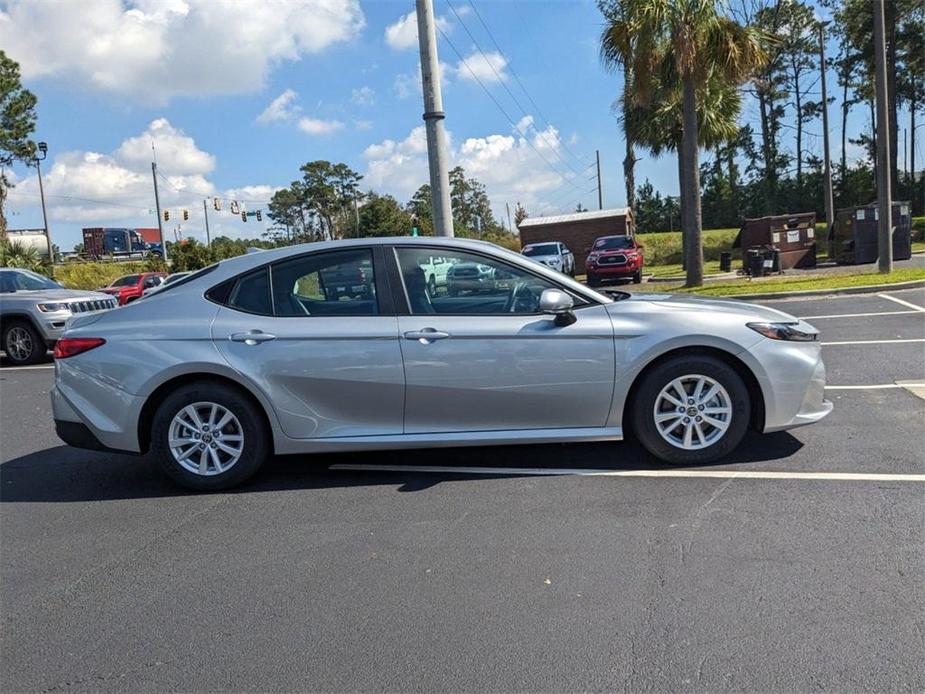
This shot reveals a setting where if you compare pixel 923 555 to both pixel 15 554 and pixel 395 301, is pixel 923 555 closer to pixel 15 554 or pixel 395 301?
pixel 395 301

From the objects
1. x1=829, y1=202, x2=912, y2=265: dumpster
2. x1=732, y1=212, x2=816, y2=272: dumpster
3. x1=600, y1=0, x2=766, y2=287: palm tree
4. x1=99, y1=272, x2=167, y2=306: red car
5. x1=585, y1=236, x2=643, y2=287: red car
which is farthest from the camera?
x1=99, y1=272, x2=167, y2=306: red car

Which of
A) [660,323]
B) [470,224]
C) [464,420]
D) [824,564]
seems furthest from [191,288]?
[470,224]

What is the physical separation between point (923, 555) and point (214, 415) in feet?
13.2

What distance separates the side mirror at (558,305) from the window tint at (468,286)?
0.16 m

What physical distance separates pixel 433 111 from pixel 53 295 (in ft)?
23.7

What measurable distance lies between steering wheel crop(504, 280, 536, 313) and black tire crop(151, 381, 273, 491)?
1.79 metres

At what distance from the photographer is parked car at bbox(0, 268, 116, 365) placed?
1184 cm

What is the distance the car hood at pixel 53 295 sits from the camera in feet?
39.2

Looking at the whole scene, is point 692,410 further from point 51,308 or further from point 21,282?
point 21,282

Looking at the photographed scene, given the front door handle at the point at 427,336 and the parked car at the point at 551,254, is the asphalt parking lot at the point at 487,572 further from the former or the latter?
the parked car at the point at 551,254

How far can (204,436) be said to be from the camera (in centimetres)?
464

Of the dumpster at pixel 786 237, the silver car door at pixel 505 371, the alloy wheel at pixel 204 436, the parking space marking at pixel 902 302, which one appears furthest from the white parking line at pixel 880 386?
the dumpster at pixel 786 237

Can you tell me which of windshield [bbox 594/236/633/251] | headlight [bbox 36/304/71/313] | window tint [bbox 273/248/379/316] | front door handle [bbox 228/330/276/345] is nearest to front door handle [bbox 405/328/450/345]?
window tint [bbox 273/248/379/316]

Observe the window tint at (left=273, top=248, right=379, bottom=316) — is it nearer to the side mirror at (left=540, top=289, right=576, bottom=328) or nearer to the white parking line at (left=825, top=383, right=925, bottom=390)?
the side mirror at (left=540, top=289, right=576, bottom=328)
